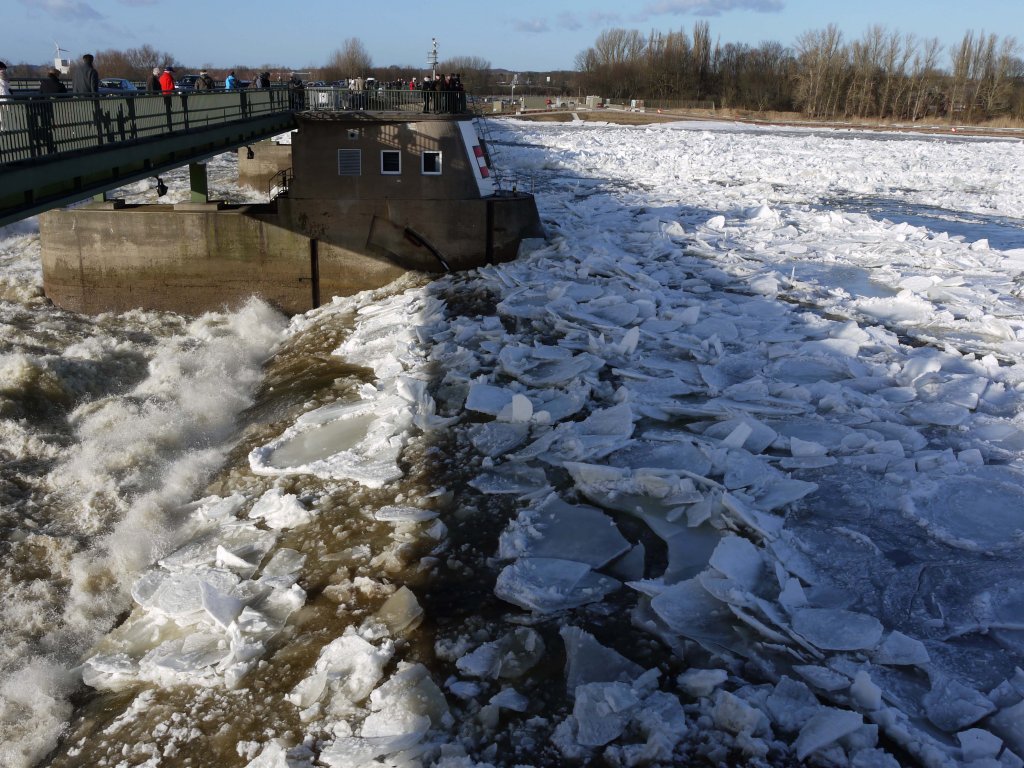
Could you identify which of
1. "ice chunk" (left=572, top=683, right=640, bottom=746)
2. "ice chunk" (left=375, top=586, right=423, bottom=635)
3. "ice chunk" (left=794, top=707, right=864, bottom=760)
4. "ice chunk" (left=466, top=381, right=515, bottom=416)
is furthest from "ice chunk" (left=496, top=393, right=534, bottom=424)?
"ice chunk" (left=794, top=707, right=864, bottom=760)

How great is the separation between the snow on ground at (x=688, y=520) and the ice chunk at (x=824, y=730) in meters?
0.02

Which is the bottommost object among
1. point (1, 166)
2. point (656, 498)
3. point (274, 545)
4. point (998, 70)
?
point (274, 545)

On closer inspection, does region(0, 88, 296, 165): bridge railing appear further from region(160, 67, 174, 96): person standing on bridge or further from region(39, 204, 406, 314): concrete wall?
region(39, 204, 406, 314): concrete wall

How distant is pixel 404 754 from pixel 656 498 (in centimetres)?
369

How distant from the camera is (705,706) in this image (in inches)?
229

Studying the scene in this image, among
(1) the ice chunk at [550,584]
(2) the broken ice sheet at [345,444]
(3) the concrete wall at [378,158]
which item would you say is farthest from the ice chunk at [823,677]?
(3) the concrete wall at [378,158]

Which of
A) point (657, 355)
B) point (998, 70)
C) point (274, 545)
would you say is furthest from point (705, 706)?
point (998, 70)

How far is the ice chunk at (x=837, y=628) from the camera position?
20.6 feet

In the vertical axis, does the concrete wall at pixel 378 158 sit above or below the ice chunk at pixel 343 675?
above

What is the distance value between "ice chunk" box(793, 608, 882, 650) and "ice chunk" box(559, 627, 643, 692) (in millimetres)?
1299

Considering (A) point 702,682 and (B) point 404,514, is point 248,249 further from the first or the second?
(A) point 702,682

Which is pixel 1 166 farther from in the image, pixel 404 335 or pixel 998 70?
pixel 998 70

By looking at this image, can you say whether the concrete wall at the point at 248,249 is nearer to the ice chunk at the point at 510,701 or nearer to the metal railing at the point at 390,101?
the metal railing at the point at 390,101

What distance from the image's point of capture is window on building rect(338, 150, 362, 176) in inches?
709
